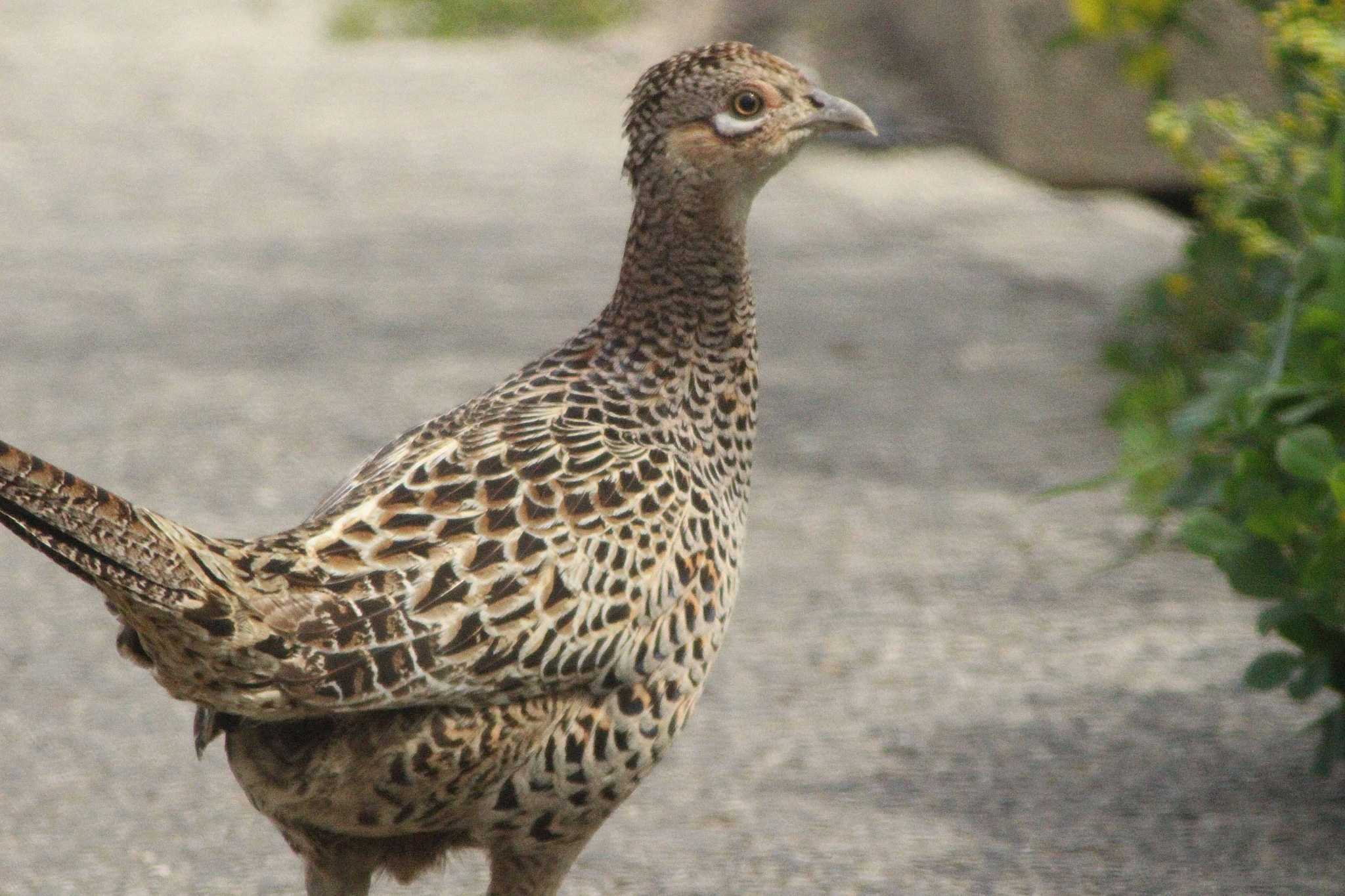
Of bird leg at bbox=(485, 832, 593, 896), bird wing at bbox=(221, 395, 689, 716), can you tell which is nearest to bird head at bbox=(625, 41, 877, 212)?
bird wing at bbox=(221, 395, 689, 716)

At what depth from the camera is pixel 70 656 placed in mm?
5488

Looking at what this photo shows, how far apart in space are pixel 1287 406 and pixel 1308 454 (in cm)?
32

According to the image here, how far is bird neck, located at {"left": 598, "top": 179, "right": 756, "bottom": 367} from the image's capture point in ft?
13.2

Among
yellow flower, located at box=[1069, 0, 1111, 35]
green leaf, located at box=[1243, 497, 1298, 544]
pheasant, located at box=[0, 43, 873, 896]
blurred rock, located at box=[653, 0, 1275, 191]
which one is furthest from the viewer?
blurred rock, located at box=[653, 0, 1275, 191]

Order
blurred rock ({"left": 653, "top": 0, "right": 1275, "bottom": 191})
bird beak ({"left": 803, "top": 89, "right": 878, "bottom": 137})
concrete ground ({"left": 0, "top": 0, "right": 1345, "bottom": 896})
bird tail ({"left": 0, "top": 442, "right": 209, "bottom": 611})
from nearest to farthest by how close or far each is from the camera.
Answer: bird tail ({"left": 0, "top": 442, "right": 209, "bottom": 611}), bird beak ({"left": 803, "top": 89, "right": 878, "bottom": 137}), concrete ground ({"left": 0, "top": 0, "right": 1345, "bottom": 896}), blurred rock ({"left": 653, "top": 0, "right": 1275, "bottom": 191})

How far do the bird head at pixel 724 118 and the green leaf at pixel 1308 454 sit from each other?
3.48ft

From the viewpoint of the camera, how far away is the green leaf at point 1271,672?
4383mm

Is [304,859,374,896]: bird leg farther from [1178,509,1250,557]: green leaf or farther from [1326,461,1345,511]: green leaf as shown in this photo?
[1326,461,1345,511]: green leaf

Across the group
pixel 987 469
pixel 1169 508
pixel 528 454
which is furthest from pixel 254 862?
pixel 987 469

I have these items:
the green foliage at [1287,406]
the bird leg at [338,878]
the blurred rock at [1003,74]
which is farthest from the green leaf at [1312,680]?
the blurred rock at [1003,74]

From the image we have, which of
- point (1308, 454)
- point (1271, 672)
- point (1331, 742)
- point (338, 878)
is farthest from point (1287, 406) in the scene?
point (338, 878)

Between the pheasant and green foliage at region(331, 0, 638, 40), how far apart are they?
429 inches

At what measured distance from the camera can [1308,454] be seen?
13.4 feet

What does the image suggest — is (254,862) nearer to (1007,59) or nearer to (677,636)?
(677,636)
